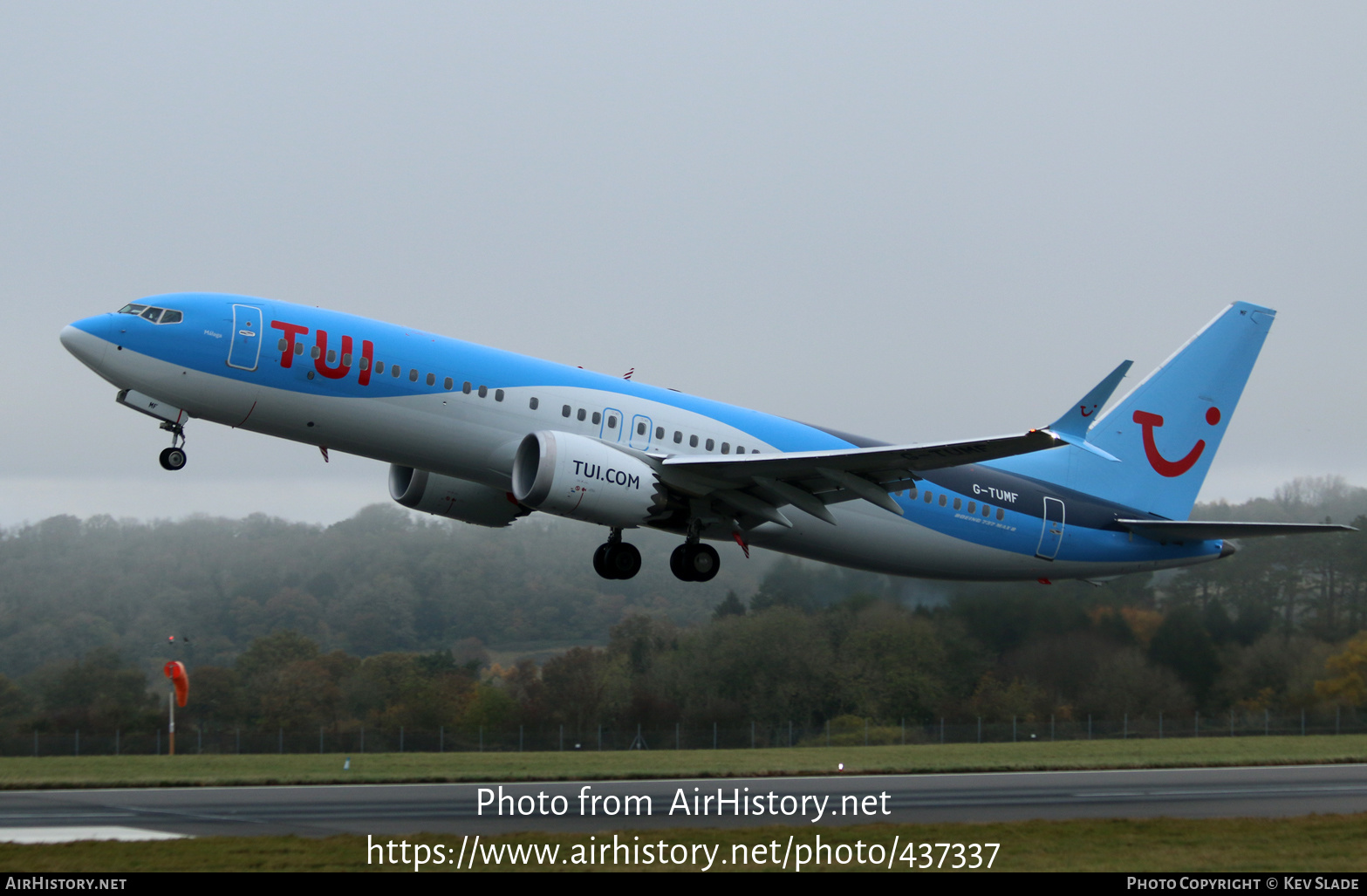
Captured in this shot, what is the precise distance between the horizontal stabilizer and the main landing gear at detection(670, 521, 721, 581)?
11.6 m

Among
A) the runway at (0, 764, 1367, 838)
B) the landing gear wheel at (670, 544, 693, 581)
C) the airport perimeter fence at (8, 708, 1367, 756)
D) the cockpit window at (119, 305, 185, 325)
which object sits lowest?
the airport perimeter fence at (8, 708, 1367, 756)

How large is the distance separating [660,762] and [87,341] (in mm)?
21641

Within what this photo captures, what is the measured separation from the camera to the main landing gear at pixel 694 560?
28.2m

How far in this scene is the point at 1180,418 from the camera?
3566cm

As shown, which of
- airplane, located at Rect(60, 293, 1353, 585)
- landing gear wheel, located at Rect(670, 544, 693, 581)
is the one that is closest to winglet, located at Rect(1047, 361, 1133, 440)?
airplane, located at Rect(60, 293, 1353, 585)

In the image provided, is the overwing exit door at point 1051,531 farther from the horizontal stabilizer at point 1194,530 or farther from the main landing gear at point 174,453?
the main landing gear at point 174,453

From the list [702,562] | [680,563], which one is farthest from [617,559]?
[702,562]

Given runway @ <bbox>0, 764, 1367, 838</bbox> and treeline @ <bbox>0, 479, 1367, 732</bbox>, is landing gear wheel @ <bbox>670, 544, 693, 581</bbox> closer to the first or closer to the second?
runway @ <bbox>0, 764, 1367, 838</bbox>

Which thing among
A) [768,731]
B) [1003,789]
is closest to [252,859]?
[1003,789]

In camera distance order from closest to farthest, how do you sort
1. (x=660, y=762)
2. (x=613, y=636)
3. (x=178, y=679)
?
(x=660, y=762) → (x=178, y=679) → (x=613, y=636)

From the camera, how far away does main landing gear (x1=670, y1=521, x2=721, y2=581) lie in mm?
28219

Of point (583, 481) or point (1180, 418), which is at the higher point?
point (1180, 418)

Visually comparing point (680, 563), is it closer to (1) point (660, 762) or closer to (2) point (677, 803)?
(2) point (677, 803)

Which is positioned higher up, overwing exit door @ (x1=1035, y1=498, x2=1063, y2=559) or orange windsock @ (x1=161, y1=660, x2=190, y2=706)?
overwing exit door @ (x1=1035, y1=498, x2=1063, y2=559)
